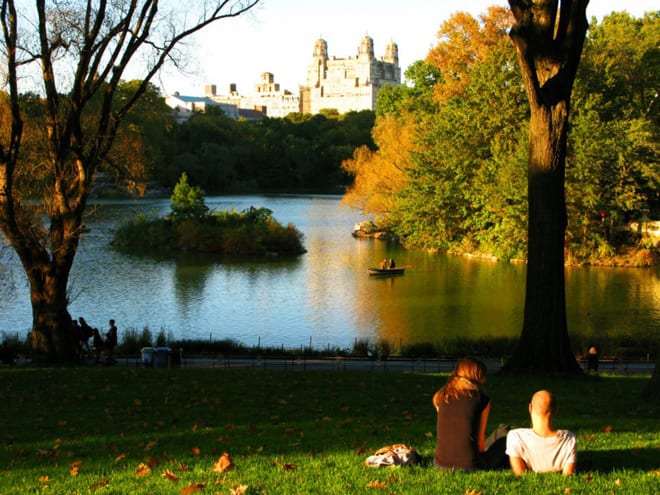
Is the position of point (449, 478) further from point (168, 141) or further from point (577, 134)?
point (168, 141)

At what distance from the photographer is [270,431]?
653 centimetres

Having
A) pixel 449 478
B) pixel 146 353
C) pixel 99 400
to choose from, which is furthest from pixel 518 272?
pixel 449 478

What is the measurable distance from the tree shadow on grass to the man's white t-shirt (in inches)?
8.9

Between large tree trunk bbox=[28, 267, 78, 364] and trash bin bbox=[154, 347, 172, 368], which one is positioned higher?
large tree trunk bbox=[28, 267, 78, 364]

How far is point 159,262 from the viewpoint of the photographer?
3619cm

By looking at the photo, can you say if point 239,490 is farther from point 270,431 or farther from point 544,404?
point 270,431

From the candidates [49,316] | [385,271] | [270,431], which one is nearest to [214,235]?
[385,271]

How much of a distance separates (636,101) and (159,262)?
22.9m

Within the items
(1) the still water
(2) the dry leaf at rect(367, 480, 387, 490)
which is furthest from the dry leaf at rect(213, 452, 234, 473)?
(1) the still water

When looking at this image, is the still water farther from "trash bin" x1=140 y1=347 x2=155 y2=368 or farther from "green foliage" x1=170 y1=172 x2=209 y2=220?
"green foliage" x1=170 y1=172 x2=209 y2=220

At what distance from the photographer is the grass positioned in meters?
4.67

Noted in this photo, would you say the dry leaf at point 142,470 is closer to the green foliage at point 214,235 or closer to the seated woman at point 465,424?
the seated woman at point 465,424

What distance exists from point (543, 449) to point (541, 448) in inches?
0.5

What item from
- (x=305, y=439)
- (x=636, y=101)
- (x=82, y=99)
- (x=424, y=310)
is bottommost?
(x=424, y=310)
